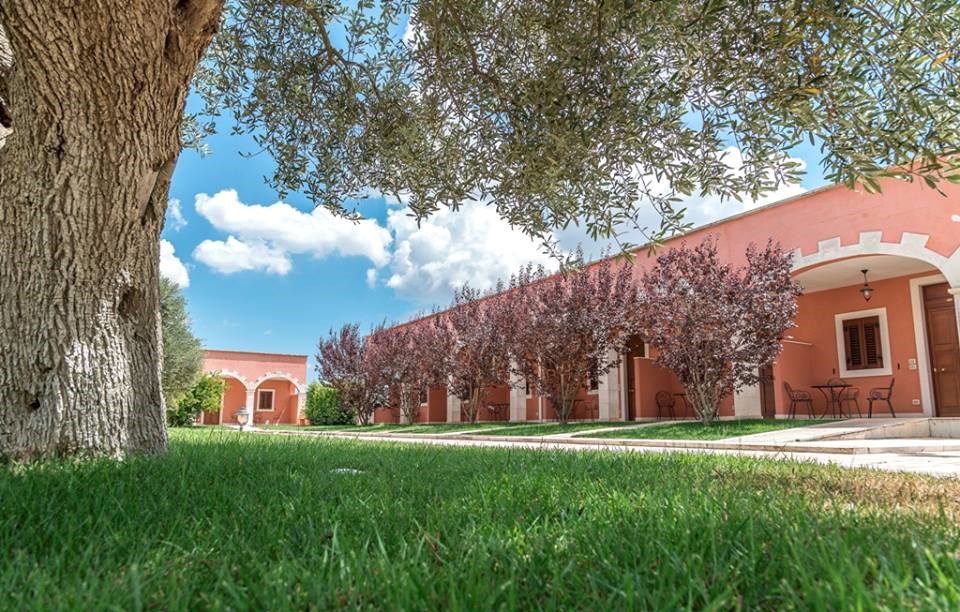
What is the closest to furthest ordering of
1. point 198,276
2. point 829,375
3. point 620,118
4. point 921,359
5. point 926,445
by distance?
point 620,118, point 926,445, point 921,359, point 829,375, point 198,276

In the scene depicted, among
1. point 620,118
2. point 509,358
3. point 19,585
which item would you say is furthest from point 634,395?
point 19,585

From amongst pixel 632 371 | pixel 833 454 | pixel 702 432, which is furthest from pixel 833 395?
pixel 833 454

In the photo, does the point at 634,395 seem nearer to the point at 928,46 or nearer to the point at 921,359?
the point at 921,359

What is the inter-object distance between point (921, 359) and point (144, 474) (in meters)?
15.7

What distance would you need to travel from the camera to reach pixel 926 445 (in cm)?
837

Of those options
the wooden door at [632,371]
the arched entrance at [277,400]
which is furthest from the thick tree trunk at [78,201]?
the arched entrance at [277,400]

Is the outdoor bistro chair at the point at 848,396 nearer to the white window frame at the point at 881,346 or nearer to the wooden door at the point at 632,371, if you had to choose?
the white window frame at the point at 881,346

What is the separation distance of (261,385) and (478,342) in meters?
21.7

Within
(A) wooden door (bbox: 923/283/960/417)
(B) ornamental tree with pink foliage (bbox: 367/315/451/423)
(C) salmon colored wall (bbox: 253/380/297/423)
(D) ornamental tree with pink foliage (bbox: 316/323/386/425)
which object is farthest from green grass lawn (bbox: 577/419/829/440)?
(C) salmon colored wall (bbox: 253/380/297/423)

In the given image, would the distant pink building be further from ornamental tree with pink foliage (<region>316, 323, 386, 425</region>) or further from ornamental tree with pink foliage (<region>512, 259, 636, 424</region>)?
ornamental tree with pink foliage (<region>512, 259, 636, 424</region>)

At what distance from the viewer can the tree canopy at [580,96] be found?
3.83 m

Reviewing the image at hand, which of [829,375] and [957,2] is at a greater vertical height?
[957,2]

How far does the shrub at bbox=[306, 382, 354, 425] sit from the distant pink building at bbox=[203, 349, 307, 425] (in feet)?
18.5

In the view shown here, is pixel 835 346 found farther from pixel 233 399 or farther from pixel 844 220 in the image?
pixel 233 399
